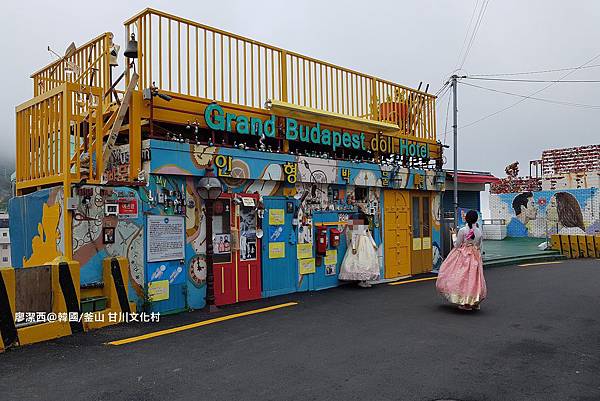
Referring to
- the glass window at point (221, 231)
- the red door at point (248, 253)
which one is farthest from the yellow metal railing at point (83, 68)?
the red door at point (248, 253)

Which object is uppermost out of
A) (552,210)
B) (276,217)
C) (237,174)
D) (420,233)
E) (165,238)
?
(237,174)

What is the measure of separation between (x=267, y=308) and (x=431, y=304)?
3.15 metres

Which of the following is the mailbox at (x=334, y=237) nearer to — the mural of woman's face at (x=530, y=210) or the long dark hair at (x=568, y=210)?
the long dark hair at (x=568, y=210)

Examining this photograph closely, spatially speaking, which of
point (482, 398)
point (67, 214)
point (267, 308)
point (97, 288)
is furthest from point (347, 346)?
point (67, 214)

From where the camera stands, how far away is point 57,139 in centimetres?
800

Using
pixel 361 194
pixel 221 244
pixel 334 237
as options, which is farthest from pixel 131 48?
pixel 361 194

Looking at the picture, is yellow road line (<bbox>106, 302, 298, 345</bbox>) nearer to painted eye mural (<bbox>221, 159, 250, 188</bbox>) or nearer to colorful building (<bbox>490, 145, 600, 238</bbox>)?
painted eye mural (<bbox>221, 159, 250, 188</bbox>)

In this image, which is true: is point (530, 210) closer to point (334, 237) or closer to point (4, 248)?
point (334, 237)

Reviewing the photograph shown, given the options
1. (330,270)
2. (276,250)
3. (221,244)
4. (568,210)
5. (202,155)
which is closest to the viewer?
(202,155)

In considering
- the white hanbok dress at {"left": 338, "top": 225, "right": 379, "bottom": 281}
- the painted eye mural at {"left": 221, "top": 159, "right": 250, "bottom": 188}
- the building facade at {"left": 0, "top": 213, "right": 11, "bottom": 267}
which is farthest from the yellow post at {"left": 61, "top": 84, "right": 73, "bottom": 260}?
the building facade at {"left": 0, "top": 213, "right": 11, "bottom": 267}

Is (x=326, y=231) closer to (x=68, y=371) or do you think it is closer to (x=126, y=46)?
(x=126, y=46)

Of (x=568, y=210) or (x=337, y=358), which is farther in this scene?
(x=568, y=210)

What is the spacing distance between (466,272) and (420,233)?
5.49 meters

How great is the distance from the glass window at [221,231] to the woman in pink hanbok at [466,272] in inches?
160
